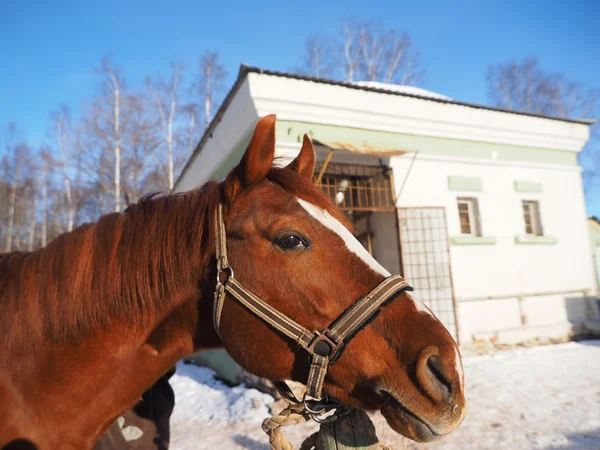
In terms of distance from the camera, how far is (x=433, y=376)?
3.73ft

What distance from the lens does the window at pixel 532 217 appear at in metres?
8.48

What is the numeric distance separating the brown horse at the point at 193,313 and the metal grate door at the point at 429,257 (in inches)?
230

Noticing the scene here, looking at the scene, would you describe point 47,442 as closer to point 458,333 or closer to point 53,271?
point 53,271

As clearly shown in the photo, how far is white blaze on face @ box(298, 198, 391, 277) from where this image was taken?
132 cm

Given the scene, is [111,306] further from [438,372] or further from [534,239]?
[534,239]

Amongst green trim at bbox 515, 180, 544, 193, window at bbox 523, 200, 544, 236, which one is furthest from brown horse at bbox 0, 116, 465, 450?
window at bbox 523, 200, 544, 236

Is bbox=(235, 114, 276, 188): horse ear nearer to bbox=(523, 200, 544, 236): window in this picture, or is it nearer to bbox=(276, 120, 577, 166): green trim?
bbox=(276, 120, 577, 166): green trim

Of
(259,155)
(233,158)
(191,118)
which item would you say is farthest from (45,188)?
(259,155)

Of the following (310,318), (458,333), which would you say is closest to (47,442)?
(310,318)

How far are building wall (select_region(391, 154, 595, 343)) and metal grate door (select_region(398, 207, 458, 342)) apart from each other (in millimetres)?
296

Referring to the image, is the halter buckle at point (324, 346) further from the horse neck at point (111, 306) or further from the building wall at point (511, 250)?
the building wall at point (511, 250)

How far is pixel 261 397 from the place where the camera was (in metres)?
4.86

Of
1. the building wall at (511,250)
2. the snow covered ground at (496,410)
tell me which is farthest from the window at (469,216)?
the snow covered ground at (496,410)

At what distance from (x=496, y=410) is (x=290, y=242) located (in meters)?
4.47
